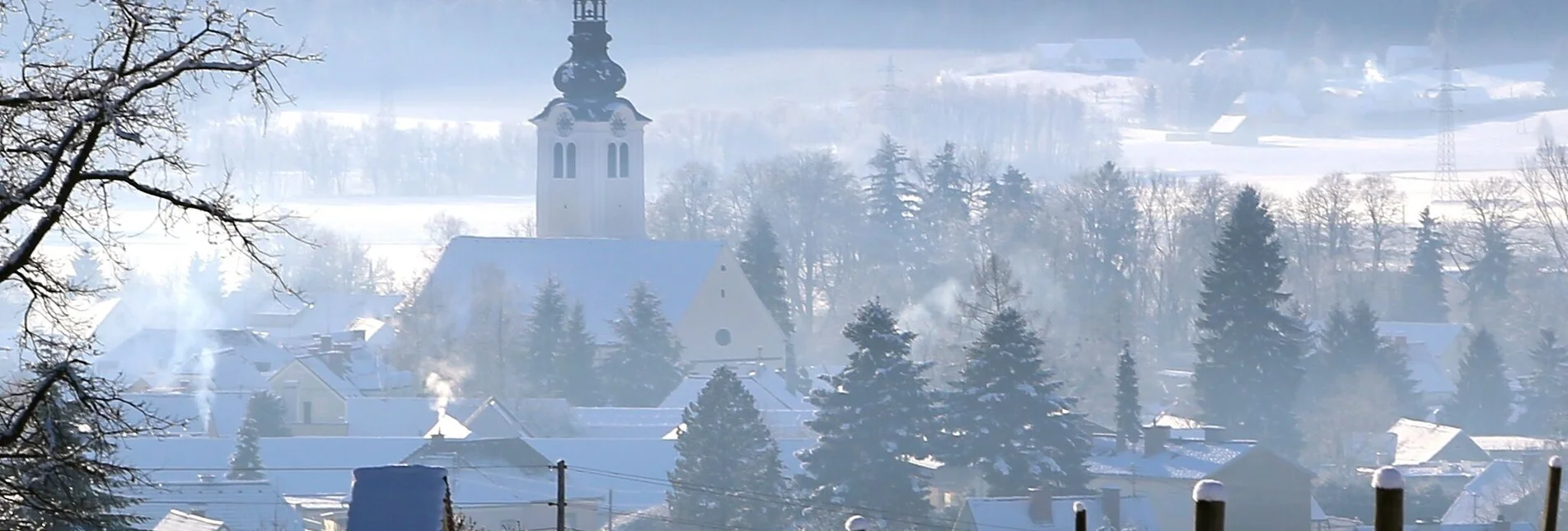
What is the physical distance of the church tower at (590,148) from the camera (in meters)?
79.8

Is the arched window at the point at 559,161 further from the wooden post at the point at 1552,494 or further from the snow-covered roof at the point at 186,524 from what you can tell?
the wooden post at the point at 1552,494

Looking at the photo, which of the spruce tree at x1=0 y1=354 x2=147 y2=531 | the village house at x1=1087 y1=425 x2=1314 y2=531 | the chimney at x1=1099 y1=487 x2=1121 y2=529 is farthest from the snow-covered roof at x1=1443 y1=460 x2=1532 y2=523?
the spruce tree at x1=0 y1=354 x2=147 y2=531

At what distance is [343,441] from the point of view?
5225cm

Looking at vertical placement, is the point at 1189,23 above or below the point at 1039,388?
above

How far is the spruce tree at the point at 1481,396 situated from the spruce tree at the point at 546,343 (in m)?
23.3

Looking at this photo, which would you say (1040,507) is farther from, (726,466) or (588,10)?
(588,10)

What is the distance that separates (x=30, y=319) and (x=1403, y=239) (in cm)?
7887

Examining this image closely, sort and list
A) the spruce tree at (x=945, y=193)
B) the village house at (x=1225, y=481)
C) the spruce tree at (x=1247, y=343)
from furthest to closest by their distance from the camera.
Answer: the spruce tree at (x=945, y=193) < the spruce tree at (x=1247, y=343) < the village house at (x=1225, y=481)

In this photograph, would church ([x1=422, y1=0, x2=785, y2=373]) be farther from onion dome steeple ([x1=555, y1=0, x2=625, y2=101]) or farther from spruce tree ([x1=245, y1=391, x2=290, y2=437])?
spruce tree ([x1=245, y1=391, x2=290, y2=437])

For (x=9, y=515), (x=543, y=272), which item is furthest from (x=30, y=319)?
(x=543, y=272)

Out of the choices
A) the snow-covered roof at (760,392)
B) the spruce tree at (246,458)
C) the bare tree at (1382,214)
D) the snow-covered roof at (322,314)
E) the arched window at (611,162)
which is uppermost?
the arched window at (611,162)

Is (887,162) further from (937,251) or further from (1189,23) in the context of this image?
(1189,23)

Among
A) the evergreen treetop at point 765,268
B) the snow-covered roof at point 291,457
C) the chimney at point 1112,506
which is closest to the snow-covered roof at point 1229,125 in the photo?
the evergreen treetop at point 765,268

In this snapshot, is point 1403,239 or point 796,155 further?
point 796,155
